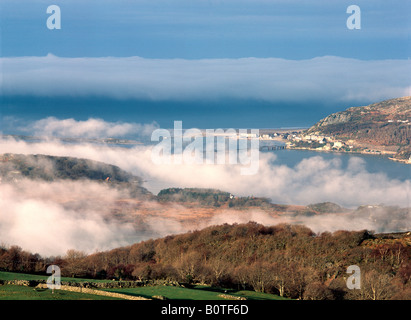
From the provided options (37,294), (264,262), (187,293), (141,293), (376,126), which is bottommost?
(264,262)

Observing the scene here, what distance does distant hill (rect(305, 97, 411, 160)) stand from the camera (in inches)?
5571

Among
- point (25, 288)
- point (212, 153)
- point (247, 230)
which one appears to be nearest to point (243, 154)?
point (212, 153)

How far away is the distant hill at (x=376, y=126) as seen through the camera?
141500 millimetres

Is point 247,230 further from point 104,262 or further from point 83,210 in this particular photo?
point 83,210

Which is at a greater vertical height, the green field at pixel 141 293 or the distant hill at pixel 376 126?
the distant hill at pixel 376 126

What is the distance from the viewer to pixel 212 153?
12500cm

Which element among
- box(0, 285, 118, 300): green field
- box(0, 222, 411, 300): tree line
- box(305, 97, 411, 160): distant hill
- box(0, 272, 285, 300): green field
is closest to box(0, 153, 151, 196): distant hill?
box(0, 222, 411, 300): tree line

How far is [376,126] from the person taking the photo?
15362cm

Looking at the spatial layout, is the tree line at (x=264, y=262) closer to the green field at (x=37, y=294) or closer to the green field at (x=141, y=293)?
the green field at (x=141, y=293)

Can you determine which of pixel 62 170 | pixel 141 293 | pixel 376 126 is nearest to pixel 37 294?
pixel 141 293

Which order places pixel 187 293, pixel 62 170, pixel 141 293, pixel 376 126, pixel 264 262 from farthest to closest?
pixel 376 126 → pixel 62 170 → pixel 264 262 → pixel 187 293 → pixel 141 293

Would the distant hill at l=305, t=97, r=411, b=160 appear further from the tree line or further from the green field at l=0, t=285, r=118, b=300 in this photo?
the green field at l=0, t=285, r=118, b=300

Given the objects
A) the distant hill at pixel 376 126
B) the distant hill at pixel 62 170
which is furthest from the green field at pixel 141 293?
the distant hill at pixel 376 126

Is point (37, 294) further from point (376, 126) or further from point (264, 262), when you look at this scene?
point (376, 126)
